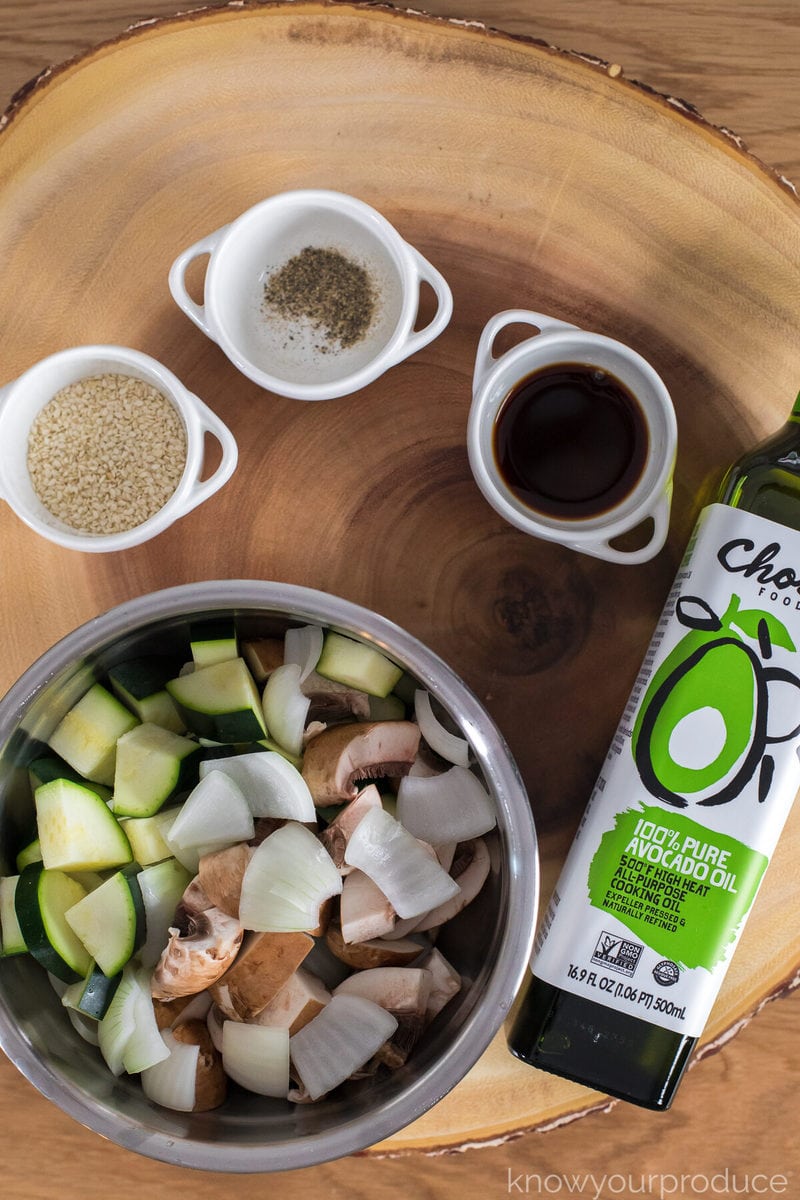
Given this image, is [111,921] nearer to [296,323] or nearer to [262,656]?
[262,656]

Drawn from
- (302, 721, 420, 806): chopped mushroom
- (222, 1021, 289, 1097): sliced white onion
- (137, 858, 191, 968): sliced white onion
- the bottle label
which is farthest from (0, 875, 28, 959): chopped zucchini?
the bottle label

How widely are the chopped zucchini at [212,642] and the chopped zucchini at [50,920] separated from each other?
0.92 feet

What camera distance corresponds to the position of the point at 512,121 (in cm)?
117

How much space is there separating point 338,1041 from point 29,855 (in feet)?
1.33

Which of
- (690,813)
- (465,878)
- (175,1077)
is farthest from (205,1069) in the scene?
(690,813)

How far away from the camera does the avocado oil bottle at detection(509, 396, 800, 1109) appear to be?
39.9 inches

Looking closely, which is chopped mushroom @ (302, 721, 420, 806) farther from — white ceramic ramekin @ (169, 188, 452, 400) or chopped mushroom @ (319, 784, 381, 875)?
white ceramic ramekin @ (169, 188, 452, 400)

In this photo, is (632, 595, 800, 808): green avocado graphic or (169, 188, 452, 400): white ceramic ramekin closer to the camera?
(632, 595, 800, 808): green avocado graphic

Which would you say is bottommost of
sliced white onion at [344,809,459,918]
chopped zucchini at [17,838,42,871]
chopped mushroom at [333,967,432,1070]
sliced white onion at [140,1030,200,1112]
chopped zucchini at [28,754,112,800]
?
sliced white onion at [140,1030,200,1112]

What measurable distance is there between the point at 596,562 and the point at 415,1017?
577 millimetres

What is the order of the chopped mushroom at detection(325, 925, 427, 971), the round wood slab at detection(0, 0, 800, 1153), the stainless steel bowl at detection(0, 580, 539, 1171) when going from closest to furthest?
the stainless steel bowl at detection(0, 580, 539, 1171) < the chopped mushroom at detection(325, 925, 427, 971) < the round wood slab at detection(0, 0, 800, 1153)

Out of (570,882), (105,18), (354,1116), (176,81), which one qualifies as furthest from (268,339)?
(354,1116)

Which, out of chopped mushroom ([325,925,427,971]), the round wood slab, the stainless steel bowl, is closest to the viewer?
the stainless steel bowl

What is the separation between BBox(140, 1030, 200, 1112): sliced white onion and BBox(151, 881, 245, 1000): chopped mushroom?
64 millimetres
